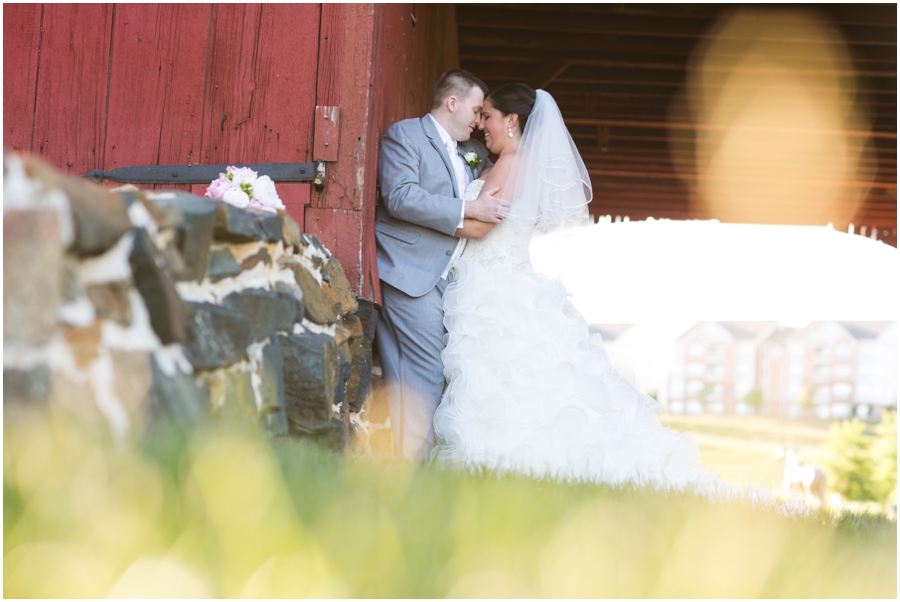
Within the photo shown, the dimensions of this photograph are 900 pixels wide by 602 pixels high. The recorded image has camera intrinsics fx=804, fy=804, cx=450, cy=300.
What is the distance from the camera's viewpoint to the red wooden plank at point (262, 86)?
348 centimetres

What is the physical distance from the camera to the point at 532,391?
11.4ft

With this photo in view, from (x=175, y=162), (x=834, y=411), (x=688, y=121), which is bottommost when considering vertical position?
(x=834, y=411)

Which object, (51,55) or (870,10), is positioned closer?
(51,55)

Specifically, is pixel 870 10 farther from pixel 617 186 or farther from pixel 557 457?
pixel 557 457

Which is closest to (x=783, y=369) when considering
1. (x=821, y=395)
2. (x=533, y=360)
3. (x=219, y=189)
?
(x=821, y=395)

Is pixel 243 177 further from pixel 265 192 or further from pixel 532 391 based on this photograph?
pixel 532 391

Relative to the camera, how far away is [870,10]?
6332 millimetres

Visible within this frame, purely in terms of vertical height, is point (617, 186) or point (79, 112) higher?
point (617, 186)

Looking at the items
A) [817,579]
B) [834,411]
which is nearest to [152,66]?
[817,579]

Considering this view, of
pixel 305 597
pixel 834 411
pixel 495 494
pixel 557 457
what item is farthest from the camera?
pixel 834 411

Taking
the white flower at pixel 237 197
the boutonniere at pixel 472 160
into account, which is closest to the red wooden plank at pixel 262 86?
the white flower at pixel 237 197

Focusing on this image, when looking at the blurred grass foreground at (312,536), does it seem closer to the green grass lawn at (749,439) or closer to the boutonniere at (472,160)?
the boutonniere at (472,160)

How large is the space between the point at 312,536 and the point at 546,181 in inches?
108

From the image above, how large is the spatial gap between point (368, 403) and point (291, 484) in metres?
2.07
